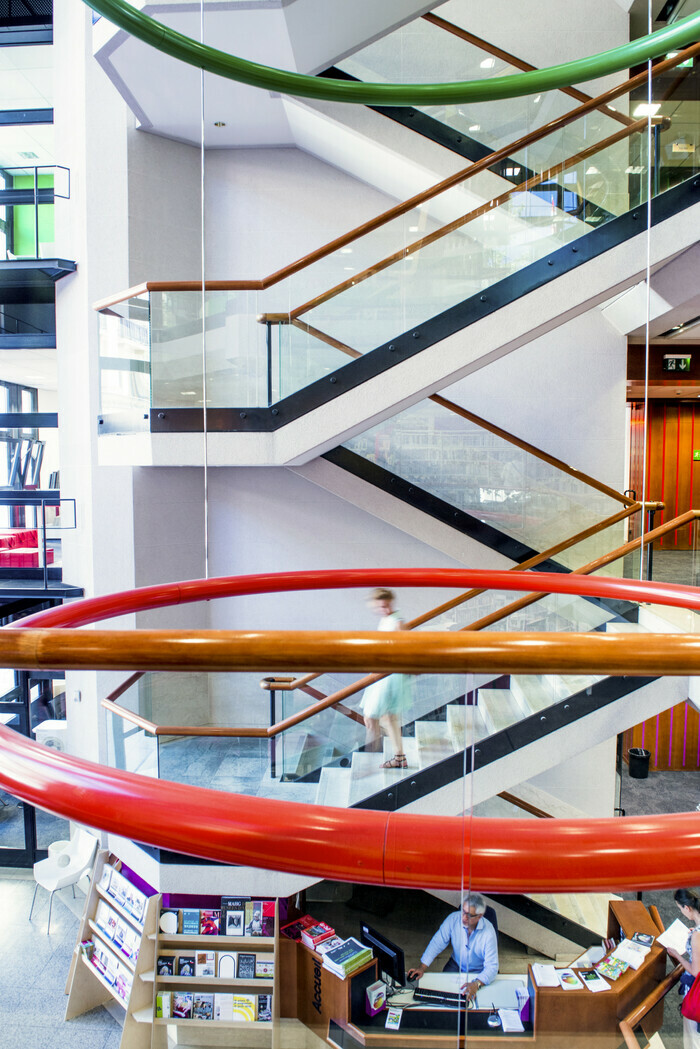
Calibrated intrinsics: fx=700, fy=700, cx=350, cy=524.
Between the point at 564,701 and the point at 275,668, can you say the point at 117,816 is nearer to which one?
the point at 275,668

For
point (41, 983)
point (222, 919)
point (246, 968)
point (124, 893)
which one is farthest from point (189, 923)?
point (41, 983)

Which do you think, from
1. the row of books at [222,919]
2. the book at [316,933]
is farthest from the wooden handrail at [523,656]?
the row of books at [222,919]

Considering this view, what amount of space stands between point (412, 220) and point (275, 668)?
14.8ft

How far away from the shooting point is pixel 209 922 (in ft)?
12.8

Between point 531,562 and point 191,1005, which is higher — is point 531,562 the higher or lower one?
the higher one

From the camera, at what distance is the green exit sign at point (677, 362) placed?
22.8 ft

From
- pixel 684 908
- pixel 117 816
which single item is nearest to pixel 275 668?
pixel 117 816

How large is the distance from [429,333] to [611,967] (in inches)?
149

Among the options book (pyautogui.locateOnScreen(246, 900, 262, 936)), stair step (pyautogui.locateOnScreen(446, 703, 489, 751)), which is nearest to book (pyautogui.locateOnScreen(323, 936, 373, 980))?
stair step (pyautogui.locateOnScreen(446, 703, 489, 751))

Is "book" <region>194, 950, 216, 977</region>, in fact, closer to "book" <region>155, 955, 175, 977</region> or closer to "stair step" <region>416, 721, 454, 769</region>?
"book" <region>155, 955, 175, 977</region>

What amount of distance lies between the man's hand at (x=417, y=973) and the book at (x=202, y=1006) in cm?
355

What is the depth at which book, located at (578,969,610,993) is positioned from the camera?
1107 mm

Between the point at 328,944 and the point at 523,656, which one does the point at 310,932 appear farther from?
the point at 523,656

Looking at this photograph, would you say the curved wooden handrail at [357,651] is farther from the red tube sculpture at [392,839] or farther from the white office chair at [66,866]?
the white office chair at [66,866]
